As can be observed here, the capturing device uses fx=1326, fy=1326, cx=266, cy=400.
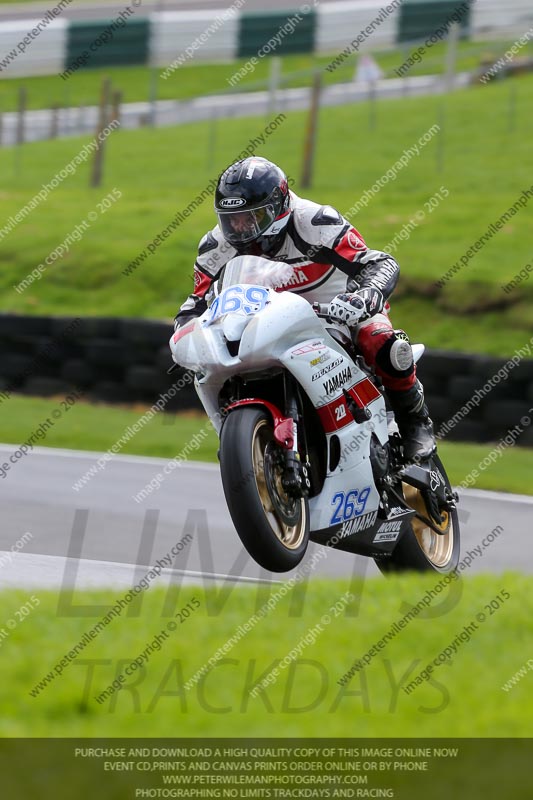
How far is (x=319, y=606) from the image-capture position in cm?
475

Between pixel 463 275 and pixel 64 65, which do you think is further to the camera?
pixel 64 65

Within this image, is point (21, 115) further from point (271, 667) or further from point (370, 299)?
point (271, 667)

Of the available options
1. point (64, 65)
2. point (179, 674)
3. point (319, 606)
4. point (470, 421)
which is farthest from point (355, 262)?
point (64, 65)

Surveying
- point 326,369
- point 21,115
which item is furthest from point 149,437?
point 21,115

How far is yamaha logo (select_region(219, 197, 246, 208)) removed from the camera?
18.2 feet

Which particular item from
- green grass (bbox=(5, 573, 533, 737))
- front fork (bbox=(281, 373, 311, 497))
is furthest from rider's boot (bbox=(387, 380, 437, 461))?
green grass (bbox=(5, 573, 533, 737))

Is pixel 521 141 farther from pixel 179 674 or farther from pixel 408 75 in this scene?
pixel 179 674

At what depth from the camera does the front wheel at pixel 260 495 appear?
4.91 m

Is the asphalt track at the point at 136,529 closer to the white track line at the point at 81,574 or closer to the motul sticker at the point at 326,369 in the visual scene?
the white track line at the point at 81,574

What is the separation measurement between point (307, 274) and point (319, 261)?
0.27 ft

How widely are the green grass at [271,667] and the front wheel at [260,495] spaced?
211mm

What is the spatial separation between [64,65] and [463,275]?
1839 cm

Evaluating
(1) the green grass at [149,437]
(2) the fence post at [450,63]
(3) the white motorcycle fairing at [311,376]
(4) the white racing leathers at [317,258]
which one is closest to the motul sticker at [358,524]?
(3) the white motorcycle fairing at [311,376]
